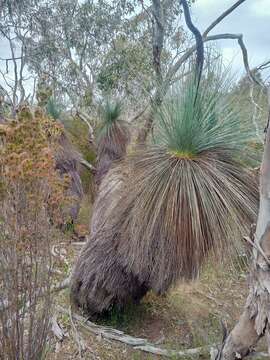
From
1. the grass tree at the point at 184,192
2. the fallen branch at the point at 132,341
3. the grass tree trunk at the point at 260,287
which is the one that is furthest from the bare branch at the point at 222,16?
the fallen branch at the point at 132,341

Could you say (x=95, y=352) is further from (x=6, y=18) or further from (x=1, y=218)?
(x=6, y=18)

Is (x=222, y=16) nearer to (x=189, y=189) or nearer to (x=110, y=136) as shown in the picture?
(x=110, y=136)

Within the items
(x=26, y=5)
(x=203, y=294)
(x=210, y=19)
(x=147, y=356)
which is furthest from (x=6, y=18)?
(x=147, y=356)

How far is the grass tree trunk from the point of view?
1914 millimetres

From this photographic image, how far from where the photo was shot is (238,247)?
7.48ft

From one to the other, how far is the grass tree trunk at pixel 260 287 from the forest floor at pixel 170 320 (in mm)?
349

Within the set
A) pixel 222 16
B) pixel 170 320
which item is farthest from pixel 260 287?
pixel 222 16

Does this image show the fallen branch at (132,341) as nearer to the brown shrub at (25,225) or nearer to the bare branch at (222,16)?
the brown shrub at (25,225)

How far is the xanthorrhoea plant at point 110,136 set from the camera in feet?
22.1

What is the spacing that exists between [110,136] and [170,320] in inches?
163

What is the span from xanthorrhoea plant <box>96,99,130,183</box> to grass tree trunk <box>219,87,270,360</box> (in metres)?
4.77

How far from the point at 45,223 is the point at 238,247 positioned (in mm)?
1103

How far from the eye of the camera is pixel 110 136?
6.79 metres

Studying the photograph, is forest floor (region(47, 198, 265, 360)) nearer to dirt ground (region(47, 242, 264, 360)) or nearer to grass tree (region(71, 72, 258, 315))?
dirt ground (region(47, 242, 264, 360))
